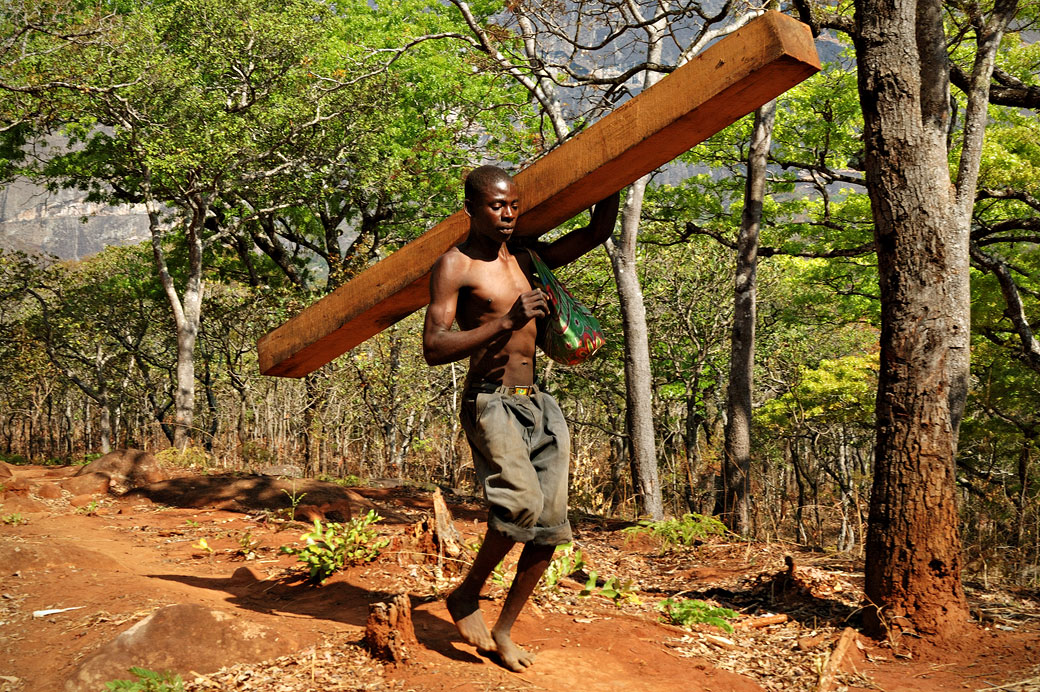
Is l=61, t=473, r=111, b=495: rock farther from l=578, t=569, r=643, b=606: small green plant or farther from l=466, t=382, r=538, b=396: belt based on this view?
l=466, t=382, r=538, b=396: belt

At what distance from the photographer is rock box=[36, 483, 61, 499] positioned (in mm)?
8375

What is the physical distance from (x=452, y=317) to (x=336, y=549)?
7.52ft

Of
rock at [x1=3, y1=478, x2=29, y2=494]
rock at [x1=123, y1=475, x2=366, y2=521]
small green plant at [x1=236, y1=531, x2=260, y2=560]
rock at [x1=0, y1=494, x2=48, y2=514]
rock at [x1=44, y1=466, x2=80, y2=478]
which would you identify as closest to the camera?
small green plant at [x1=236, y1=531, x2=260, y2=560]

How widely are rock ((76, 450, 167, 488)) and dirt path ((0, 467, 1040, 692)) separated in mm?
3602

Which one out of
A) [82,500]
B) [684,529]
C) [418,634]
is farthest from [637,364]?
[82,500]

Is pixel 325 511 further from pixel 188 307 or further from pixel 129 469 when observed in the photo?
pixel 188 307

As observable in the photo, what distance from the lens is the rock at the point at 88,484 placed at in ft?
28.8

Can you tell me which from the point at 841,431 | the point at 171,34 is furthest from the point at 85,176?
the point at 841,431

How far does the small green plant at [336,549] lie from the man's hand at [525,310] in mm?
2426

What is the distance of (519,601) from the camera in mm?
3408

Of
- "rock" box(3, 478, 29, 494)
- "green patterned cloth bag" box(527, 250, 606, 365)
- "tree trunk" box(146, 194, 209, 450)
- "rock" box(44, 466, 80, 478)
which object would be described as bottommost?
"rock" box(3, 478, 29, 494)

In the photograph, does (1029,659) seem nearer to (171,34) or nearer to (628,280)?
(628,280)

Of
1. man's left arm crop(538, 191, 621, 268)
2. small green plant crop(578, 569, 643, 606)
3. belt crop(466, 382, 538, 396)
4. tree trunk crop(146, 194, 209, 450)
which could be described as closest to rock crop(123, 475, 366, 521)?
small green plant crop(578, 569, 643, 606)

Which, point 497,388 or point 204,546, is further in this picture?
point 204,546
